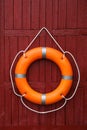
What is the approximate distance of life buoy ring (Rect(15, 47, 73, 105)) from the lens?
2.91 meters

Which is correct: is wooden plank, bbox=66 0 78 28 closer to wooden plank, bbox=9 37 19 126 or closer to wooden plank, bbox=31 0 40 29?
wooden plank, bbox=31 0 40 29

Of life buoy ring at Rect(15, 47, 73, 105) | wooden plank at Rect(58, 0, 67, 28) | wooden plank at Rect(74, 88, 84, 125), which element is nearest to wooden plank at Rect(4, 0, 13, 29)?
life buoy ring at Rect(15, 47, 73, 105)

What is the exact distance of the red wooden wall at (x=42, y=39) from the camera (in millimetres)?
2994

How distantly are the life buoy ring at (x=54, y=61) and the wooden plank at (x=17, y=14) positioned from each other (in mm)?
282

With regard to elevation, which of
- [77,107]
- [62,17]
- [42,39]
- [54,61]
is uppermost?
[62,17]

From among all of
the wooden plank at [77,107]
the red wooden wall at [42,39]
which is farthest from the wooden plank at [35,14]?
the wooden plank at [77,107]

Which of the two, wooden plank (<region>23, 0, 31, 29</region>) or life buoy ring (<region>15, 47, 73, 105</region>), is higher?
wooden plank (<region>23, 0, 31, 29</region>)

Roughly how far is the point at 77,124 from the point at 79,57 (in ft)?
2.14

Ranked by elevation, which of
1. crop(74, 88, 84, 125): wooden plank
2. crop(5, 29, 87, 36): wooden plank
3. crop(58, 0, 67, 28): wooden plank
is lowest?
crop(74, 88, 84, 125): wooden plank

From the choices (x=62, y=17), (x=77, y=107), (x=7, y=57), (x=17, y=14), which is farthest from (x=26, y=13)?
(x=77, y=107)

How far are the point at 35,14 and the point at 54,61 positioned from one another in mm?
478

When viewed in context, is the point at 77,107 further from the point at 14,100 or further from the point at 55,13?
the point at 55,13

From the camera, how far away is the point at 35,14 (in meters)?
3.00

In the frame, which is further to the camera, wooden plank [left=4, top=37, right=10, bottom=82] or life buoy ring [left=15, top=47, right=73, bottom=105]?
wooden plank [left=4, top=37, right=10, bottom=82]
